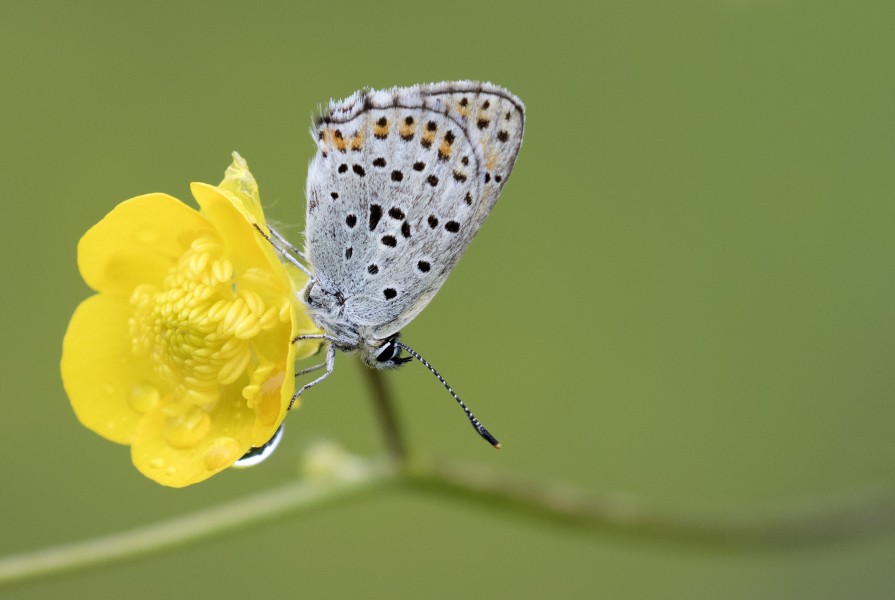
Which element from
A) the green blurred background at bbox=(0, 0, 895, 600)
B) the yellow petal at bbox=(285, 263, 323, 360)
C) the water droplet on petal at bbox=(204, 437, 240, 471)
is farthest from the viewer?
the green blurred background at bbox=(0, 0, 895, 600)

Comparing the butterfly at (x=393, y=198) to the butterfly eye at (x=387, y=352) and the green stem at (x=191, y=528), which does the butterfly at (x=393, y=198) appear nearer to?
the butterfly eye at (x=387, y=352)

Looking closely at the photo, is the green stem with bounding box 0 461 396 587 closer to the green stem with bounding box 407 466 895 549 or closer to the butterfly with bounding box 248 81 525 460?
the green stem with bounding box 407 466 895 549

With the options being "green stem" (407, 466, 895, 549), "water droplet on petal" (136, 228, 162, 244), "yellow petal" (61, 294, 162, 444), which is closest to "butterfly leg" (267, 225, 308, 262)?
"water droplet on petal" (136, 228, 162, 244)

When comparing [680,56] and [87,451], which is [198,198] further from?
[680,56]

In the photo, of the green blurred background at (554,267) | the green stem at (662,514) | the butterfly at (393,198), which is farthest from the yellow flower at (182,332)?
the green blurred background at (554,267)

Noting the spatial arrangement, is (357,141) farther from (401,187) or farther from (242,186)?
(242,186)

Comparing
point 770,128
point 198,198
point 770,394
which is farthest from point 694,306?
point 198,198

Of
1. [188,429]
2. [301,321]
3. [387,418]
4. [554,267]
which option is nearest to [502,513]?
[387,418]

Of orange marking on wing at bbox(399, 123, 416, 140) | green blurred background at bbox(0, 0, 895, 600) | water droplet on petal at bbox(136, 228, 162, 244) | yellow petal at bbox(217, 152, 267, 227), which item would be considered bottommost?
green blurred background at bbox(0, 0, 895, 600)
